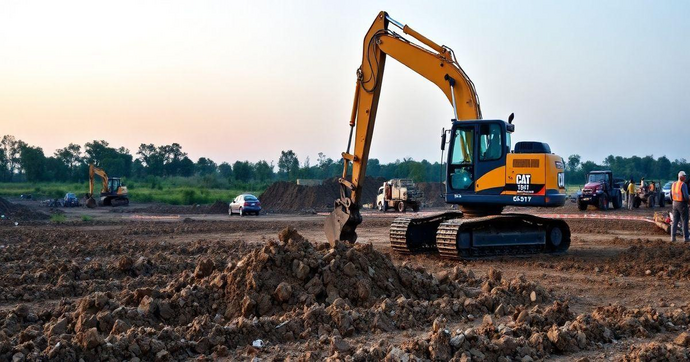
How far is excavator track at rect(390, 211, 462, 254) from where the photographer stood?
52.7 feet

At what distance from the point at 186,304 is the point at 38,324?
1.73 metres

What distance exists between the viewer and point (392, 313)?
8.35m

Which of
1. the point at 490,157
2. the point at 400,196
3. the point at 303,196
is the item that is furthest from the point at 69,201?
the point at 490,157

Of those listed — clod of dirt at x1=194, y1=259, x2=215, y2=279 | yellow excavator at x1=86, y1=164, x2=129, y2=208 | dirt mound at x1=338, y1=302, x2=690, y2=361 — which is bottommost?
dirt mound at x1=338, y1=302, x2=690, y2=361

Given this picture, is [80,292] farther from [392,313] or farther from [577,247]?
[577,247]

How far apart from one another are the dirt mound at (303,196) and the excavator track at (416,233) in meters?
37.7

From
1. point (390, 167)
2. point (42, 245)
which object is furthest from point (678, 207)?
Answer: point (390, 167)

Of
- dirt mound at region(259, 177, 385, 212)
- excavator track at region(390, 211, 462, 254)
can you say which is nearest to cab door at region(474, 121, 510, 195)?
excavator track at region(390, 211, 462, 254)

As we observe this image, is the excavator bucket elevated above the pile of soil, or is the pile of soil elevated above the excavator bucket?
the excavator bucket

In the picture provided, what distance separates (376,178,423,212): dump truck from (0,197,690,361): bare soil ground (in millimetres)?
28551

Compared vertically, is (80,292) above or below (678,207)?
below

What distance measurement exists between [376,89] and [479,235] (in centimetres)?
430

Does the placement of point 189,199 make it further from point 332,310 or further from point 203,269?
point 332,310

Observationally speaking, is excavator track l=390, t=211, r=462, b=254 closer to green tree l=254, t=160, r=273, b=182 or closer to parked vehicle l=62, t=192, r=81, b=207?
parked vehicle l=62, t=192, r=81, b=207
